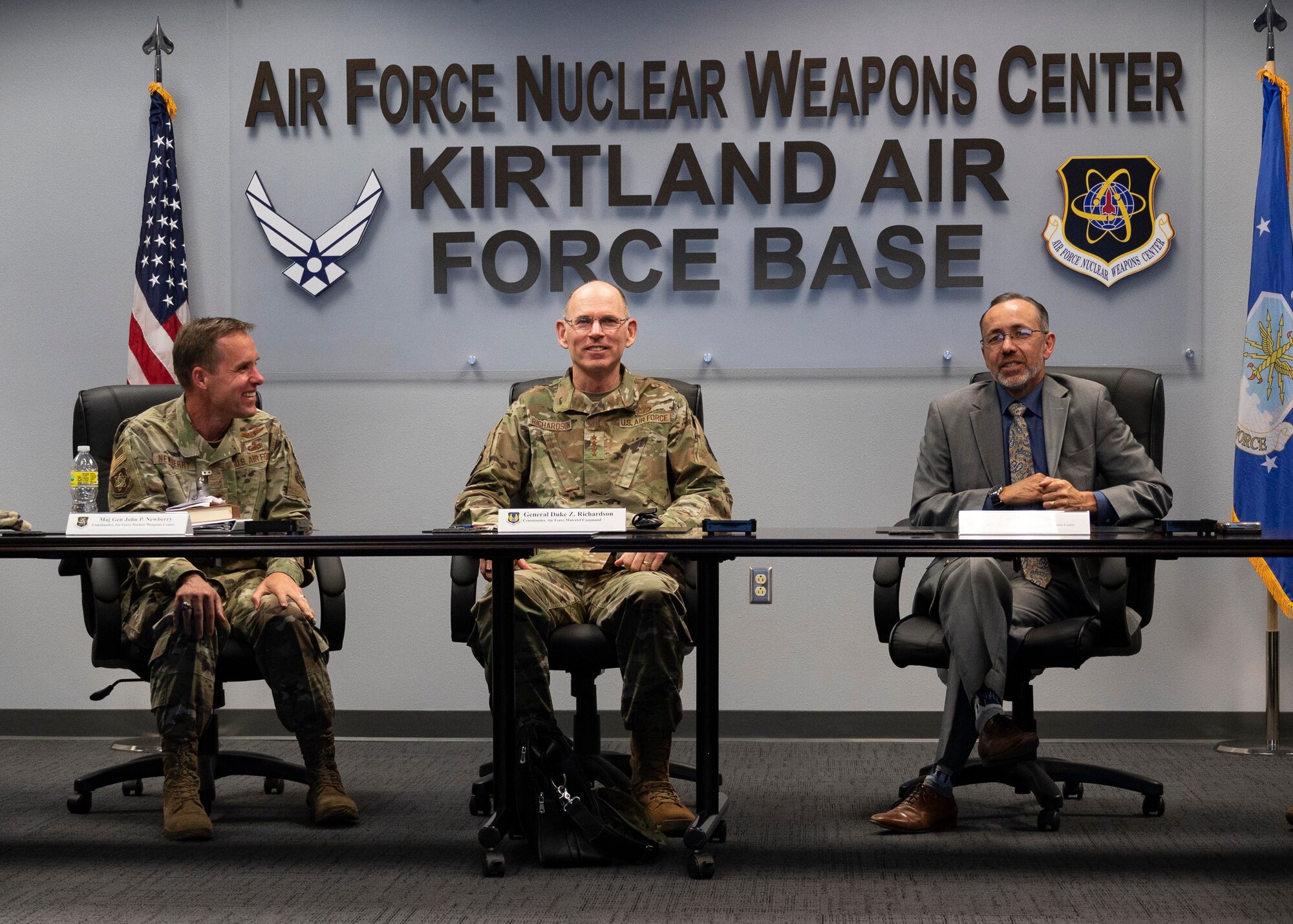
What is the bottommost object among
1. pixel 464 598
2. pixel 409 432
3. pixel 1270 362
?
pixel 464 598

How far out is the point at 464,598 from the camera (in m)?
3.02

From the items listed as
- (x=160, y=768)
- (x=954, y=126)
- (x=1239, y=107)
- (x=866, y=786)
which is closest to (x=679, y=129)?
(x=954, y=126)

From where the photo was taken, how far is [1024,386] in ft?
10.8

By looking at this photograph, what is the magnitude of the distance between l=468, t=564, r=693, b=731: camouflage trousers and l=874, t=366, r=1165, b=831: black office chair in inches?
21.1

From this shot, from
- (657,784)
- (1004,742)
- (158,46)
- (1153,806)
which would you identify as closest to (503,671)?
(657,784)

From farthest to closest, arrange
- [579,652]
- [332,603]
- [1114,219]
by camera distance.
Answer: [1114,219] → [332,603] → [579,652]

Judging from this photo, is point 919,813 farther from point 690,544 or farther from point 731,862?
point 690,544

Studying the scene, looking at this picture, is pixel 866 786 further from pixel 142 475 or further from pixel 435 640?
pixel 142 475

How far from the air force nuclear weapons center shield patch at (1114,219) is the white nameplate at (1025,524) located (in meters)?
1.79

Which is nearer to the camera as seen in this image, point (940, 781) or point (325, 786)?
point (940, 781)

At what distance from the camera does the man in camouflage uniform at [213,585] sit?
2895mm

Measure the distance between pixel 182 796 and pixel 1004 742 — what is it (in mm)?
1938

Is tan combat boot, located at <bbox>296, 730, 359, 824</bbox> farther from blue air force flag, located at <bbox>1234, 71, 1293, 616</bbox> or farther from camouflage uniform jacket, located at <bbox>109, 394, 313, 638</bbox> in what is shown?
blue air force flag, located at <bbox>1234, 71, 1293, 616</bbox>

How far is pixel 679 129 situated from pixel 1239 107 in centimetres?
178
